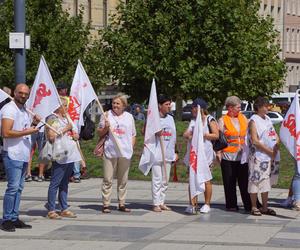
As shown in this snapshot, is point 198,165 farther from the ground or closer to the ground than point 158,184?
farther from the ground

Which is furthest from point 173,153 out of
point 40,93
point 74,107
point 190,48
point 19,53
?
point 190,48

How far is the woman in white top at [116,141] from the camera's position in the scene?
530 inches

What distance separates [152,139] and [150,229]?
2167 millimetres

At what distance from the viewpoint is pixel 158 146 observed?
45.4 feet

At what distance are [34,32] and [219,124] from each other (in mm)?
22284

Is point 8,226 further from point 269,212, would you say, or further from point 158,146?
point 269,212

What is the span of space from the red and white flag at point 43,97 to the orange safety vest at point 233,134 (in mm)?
2607

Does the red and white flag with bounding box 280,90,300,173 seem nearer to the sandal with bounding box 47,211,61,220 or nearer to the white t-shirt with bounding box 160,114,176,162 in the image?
the white t-shirt with bounding box 160,114,176,162

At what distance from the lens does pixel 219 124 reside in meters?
13.9

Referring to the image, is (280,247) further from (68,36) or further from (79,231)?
(68,36)

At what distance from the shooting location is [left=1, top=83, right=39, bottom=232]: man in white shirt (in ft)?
38.2

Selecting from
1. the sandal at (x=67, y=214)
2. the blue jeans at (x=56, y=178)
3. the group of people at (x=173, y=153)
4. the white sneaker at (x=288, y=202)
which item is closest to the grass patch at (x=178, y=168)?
the white sneaker at (x=288, y=202)

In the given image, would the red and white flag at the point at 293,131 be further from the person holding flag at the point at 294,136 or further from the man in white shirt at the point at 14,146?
the man in white shirt at the point at 14,146

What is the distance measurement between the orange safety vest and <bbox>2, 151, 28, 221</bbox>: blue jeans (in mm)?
3344
